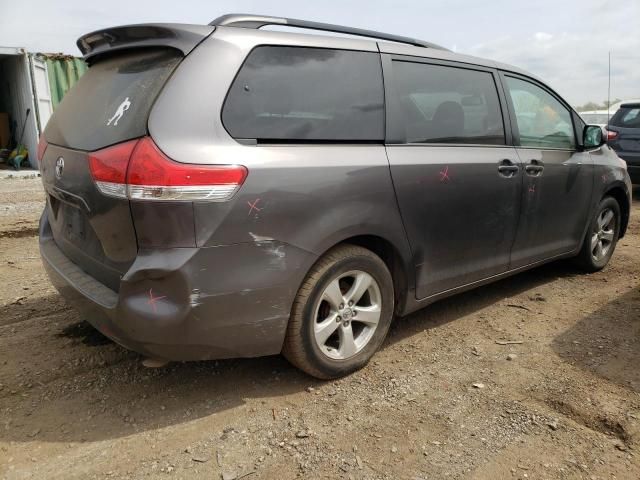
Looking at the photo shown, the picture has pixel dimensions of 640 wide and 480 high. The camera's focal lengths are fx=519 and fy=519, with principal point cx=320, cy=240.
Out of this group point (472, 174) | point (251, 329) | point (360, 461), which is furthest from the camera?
point (472, 174)

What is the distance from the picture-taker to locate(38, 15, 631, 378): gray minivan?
2.20 meters

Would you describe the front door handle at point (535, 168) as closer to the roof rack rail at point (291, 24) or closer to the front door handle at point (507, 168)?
the front door handle at point (507, 168)

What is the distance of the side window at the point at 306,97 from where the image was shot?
2357 millimetres

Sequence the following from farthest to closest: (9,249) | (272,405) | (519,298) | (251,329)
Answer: (9,249) < (519,298) < (272,405) < (251,329)

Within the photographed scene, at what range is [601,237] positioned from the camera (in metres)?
4.79

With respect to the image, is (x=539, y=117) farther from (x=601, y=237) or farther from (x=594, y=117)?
(x=594, y=117)

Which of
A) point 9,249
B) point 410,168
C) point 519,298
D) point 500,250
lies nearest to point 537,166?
point 500,250

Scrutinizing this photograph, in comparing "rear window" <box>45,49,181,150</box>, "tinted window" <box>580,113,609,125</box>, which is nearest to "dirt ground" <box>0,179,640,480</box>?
"rear window" <box>45,49,181,150</box>

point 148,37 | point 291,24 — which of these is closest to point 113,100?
point 148,37

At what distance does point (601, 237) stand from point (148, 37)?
4.24 meters

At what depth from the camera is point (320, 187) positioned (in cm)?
249

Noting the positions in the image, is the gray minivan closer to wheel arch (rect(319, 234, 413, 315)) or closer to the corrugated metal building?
wheel arch (rect(319, 234, 413, 315))

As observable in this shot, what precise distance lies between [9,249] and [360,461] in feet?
A: 15.9

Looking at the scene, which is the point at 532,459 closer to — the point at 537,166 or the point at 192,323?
the point at 192,323
